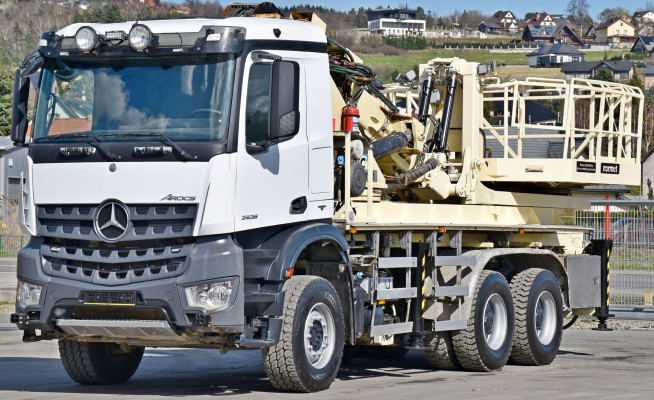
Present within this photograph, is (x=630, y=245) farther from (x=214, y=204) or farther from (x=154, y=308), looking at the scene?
(x=154, y=308)

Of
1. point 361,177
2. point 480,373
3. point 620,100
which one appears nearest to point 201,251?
point 361,177

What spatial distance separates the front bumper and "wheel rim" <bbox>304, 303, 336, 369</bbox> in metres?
0.95

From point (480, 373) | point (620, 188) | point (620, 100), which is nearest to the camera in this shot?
point (480, 373)

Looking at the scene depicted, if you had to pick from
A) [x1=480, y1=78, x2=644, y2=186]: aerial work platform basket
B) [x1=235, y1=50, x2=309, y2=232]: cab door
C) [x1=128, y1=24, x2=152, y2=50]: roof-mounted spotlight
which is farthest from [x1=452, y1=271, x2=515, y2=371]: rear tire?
[x1=128, y1=24, x2=152, y2=50]: roof-mounted spotlight

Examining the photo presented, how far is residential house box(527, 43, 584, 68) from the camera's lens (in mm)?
166250

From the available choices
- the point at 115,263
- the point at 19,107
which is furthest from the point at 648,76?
→ the point at 115,263

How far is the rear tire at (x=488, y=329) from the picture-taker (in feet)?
44.5

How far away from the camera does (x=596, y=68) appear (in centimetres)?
14762

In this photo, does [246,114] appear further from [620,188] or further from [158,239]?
[620,188]

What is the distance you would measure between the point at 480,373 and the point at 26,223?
5.69 meters

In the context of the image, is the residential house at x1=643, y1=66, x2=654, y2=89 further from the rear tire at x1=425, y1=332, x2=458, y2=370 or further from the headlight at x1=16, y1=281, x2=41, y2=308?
the headlight at x1=16, y1=281, x2=41, y2=308

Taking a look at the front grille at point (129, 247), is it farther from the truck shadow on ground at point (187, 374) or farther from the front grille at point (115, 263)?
the truck shadow on ground at point (187, 374)

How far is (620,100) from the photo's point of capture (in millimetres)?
16438

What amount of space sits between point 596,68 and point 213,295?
14302 cm
